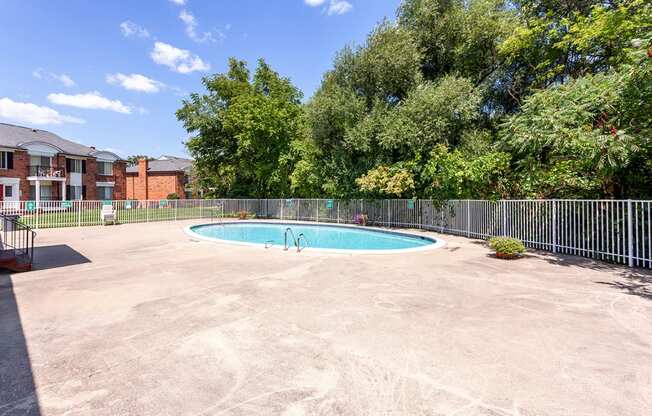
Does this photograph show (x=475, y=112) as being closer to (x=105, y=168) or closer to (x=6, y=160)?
(x=6, y=160)

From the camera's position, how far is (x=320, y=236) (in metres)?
16.5

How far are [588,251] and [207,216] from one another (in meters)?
23.6

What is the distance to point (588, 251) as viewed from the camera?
855cm

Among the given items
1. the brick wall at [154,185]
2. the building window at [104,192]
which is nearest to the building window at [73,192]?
the building window at [104,192]

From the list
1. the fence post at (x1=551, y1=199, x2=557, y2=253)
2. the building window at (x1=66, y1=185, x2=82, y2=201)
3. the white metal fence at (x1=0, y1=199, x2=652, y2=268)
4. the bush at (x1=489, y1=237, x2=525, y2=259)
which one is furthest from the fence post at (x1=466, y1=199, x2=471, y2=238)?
the building window at (x1=66, y1=185, x2=82, y2=201)

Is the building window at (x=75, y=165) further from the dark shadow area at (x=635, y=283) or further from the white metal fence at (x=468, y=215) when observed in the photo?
the dark shadow area at (x=635, y=283)

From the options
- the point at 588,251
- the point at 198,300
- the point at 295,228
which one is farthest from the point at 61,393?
the point at 295,228

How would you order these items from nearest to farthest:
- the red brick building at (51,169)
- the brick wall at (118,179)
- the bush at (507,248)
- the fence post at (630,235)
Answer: the fence post at (630,235) < the bush at (507,248) < the red brick building at (51,169) < the brick wall at (118,179)

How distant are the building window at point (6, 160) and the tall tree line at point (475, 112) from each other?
62.3ft

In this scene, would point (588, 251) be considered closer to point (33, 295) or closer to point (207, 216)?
point (33, 295)

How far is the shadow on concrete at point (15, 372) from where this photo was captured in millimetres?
2457

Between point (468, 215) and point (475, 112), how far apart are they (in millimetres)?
6157

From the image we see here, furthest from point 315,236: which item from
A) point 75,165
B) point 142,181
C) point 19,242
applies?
point 142,181

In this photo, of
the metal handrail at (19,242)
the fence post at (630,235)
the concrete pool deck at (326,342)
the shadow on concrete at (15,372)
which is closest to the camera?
the shadow on concrete at (15,372)
